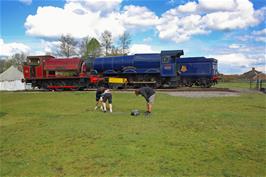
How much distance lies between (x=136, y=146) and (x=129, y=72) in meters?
24.0

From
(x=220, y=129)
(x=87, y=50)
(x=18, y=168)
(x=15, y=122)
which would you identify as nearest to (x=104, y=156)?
(x=18, y=168)

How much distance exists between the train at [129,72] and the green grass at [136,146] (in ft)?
57.7

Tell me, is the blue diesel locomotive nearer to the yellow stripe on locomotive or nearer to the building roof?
the yellow stripe on locomotive

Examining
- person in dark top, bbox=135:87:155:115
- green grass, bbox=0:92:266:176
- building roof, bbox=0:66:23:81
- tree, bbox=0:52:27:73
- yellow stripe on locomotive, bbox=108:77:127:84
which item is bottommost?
green grass, bbox=0:92:266:176

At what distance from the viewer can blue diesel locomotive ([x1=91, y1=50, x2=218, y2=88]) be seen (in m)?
31.8

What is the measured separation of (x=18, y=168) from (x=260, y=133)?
817cm

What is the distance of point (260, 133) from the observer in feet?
34.1

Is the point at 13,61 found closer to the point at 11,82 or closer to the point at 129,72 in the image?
the point at 11,82

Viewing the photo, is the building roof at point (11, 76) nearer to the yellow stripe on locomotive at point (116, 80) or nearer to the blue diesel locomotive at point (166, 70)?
the blue diesel locomotive at point (166, 70)

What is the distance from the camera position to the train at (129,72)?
31.8m

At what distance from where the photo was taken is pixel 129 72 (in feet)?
106

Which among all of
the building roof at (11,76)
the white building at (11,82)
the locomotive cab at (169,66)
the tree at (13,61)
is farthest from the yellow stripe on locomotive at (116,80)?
the tree at (13,61)

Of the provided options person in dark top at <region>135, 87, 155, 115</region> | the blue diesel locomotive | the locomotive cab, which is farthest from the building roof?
person in dark top at <region>135, 87, 155, 115</region>

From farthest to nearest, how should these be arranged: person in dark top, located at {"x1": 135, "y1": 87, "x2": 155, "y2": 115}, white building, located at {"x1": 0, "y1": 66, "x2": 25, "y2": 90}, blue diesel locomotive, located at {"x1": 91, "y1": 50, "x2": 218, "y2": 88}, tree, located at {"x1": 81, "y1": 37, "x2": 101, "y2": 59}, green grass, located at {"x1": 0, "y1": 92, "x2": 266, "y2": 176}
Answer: tree, located at {"x1": 81, "y1": 37, "x2": 101, "y2": 59}
white building, located at {"x1": 0, "y1": 66, "x2": 25, "y2": 90}
blue diesel locomotive, located at {"x1": 91, "y1": 50, "x2": 218, "y2": 88}
person in dark top, located at {"x1": 135, "y1": 87, "x2": 155, "y2": 115}
green grass, located at {"x1": 0, "y1": 92, "x2": 266, "y2": 176}
